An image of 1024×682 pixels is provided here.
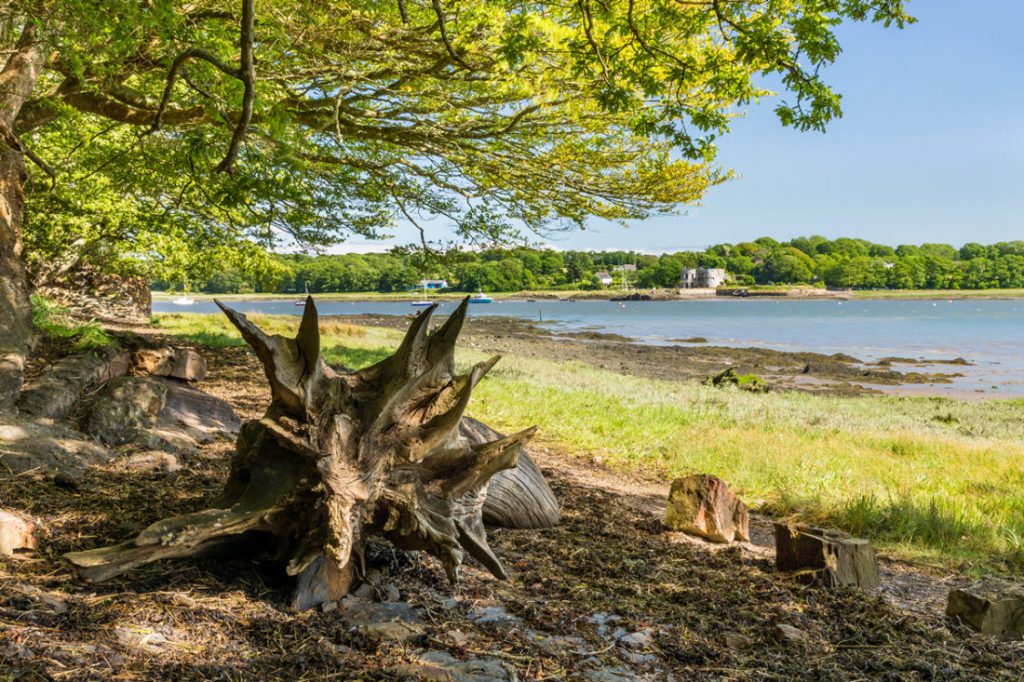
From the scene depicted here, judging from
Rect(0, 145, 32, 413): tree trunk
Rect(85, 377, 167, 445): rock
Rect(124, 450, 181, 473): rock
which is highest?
Rect(0, 145, 32, 413): tree trunk

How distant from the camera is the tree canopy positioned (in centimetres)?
689

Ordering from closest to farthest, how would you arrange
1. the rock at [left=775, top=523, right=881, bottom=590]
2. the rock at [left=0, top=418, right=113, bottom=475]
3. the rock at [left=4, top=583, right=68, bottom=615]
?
the rock at [left=4, top=583, right=68, bottom=615]
the rock at [left=775, top=523, right=881, bottom=590]
the rock at [left=0, top=418, right=113, bottom=475]

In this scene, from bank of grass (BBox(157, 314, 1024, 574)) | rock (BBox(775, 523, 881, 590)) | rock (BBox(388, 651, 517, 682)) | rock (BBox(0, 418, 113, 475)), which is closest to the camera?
rock (BBox(388, 651, 517, 682))

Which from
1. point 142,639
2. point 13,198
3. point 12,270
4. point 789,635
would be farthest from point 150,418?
point 789,635

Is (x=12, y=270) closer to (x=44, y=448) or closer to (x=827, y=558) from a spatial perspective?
(x=44, y=448)

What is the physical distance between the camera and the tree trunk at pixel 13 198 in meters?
7.79

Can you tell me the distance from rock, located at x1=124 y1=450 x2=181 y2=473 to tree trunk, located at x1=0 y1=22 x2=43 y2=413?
2.40 meters

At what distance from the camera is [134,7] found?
6.27 m

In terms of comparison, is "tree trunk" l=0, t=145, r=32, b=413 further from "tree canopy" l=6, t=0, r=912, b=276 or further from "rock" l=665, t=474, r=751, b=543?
"rock" l=665, t=474, r=751, b=543

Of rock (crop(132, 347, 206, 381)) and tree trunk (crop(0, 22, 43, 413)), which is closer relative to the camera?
tree trunk (crop(0, 22, 43, 413))

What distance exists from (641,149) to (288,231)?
20.6ft

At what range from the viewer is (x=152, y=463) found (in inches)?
216

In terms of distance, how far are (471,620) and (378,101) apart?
31.7ft

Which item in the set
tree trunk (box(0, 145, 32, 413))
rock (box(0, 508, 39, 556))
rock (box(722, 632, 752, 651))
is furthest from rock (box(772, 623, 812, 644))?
tree trunk (box(0, 145, 32, 413))
